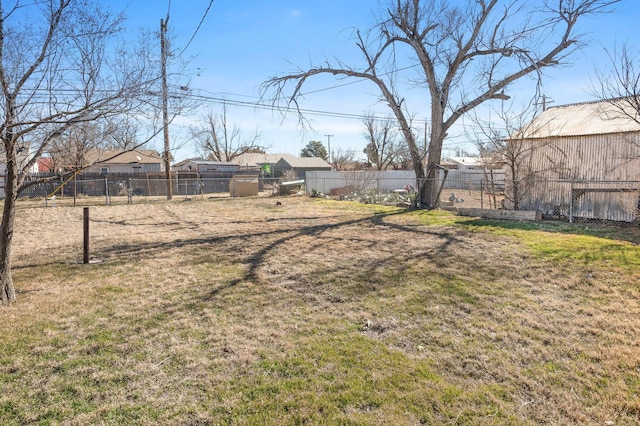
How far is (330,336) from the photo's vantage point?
3.65 meters

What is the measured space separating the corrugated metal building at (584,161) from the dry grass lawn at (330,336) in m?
3.80

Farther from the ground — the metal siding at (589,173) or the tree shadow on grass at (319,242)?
the metal siding at (589,173)

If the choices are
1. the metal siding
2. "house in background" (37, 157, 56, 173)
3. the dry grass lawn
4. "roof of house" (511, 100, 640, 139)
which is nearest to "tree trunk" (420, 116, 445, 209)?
"roof of house" (511, 100, 640, 139)

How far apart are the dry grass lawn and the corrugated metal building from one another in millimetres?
3797

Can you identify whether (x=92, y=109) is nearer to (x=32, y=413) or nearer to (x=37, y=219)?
(x=32, y=413)

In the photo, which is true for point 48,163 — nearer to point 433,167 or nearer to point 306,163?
point 433,167

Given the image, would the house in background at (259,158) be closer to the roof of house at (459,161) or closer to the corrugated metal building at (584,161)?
the roof of house at (459,161)

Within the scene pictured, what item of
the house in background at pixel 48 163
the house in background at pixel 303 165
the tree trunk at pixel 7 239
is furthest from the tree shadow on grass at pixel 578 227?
the house in background at pixel 303 165

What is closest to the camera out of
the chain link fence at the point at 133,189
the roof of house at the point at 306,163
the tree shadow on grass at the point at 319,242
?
the tree shadow on grass at the point at 319,242

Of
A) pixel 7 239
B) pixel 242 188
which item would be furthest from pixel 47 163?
pixel 7 239

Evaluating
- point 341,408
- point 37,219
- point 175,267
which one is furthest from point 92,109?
point 37,219

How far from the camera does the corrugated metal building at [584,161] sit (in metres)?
10.4

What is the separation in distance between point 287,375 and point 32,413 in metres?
1.70

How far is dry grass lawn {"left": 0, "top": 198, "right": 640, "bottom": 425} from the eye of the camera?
255cm
